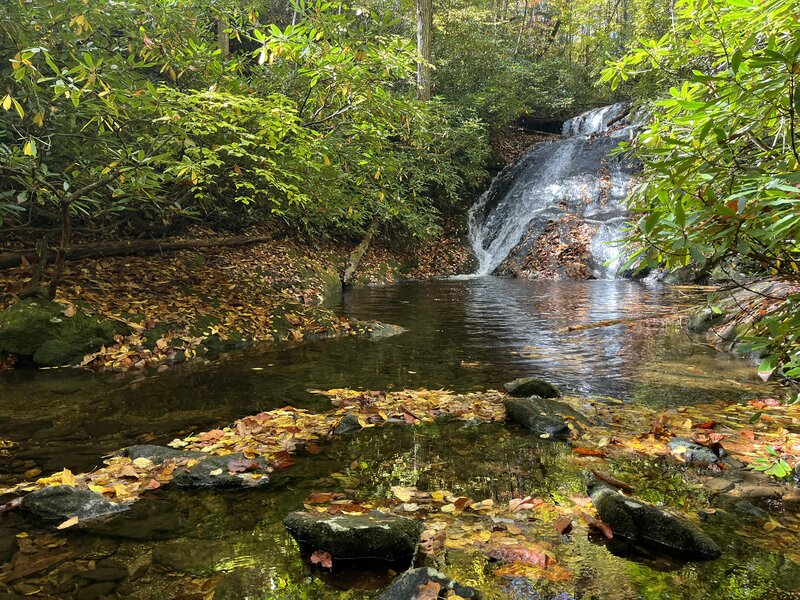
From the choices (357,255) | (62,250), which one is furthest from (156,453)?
(357,255)

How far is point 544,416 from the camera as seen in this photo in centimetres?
365

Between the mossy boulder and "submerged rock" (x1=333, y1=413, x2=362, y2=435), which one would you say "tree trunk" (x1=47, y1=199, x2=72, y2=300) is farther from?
"submerged rock" (x1=333, y1=413, x2=362, y2=435)

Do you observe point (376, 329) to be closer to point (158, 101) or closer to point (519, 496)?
point (158, 101)

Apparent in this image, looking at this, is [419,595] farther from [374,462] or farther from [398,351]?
[398,351]

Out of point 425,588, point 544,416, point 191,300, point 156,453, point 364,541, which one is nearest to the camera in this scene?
point 425,588

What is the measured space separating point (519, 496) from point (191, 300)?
5.70 m

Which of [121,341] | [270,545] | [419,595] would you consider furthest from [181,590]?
[121,341]

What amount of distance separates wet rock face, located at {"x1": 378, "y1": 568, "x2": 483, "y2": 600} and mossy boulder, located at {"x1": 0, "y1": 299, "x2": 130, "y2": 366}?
16.8 ft

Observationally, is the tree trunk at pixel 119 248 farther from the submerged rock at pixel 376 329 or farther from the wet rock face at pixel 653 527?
the wet rock face at pixel 653 527

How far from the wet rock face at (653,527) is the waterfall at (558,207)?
1446 centimetres

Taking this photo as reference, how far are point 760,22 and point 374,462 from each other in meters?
3.00

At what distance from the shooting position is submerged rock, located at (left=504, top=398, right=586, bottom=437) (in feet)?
11.7

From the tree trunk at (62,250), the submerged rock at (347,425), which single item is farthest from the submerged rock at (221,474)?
the tree trunk at (62,250)

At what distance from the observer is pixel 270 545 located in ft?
7.33
